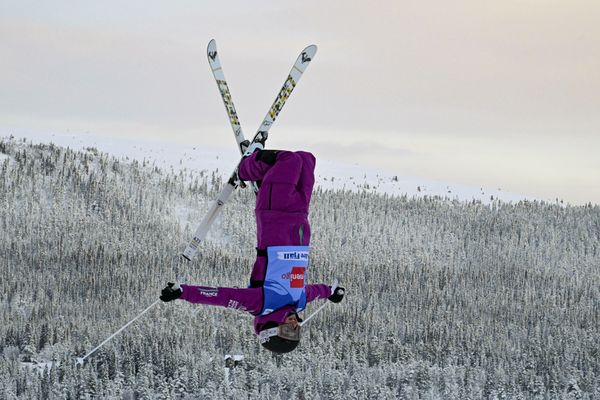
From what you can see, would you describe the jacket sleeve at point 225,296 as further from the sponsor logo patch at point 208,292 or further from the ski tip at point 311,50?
the ski tip at point 311,50

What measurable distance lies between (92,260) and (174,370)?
29.9 ft

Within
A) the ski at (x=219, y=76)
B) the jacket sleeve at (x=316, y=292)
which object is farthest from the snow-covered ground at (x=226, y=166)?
the jacket sleeve at (x=316, y=292)

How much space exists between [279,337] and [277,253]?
3.41 feet

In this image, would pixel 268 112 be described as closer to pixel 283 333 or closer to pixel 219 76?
pixel 219 76

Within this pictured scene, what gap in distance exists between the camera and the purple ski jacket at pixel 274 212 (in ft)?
33.5

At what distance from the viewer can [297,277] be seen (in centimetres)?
1055

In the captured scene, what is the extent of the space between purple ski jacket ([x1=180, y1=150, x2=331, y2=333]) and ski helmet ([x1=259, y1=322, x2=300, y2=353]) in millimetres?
129

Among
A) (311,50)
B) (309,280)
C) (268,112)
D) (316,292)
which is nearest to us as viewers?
(316,292)

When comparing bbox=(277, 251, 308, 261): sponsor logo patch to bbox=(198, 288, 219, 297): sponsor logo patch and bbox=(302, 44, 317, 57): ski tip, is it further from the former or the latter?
bbox=(302, 44, 317, 57): ski tip

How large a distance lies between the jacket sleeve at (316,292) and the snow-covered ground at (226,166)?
21743 mm

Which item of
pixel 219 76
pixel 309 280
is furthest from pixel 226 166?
pixel 219 76

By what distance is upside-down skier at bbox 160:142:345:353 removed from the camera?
10109 millimetres

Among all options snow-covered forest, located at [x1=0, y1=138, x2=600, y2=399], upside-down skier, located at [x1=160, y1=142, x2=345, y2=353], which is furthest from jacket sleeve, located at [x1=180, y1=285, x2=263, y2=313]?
snow-covered forest, located at [x1=0, y1=138, x2=600, y2=399]

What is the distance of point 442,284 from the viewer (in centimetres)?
2550
